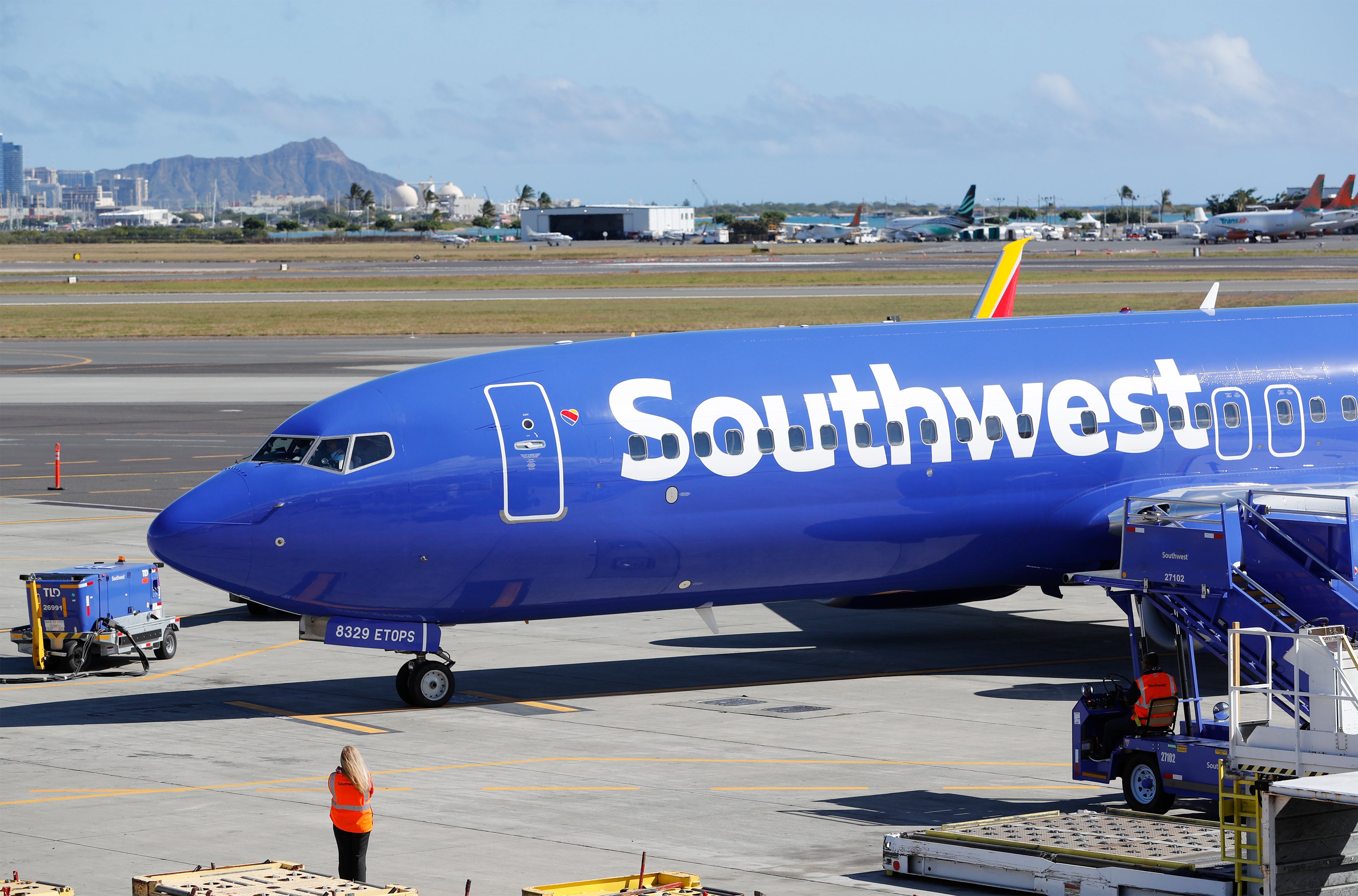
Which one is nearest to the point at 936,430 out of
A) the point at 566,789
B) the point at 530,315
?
the point at 566,789

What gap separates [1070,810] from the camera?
1866 cm

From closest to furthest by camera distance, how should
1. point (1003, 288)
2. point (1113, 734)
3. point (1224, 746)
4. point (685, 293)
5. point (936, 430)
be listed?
point (1224, 746), point (1113, 734), point (936, 430), point (1003, 288), point (685, 293)

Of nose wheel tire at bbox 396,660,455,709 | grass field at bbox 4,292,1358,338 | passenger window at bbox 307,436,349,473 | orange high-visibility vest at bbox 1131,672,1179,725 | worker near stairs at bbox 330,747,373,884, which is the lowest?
A: nose wheel tire at bbox 396,660,455,709

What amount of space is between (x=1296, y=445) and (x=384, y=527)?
15.0 meters

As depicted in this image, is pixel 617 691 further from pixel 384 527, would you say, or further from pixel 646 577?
pixel 384 527

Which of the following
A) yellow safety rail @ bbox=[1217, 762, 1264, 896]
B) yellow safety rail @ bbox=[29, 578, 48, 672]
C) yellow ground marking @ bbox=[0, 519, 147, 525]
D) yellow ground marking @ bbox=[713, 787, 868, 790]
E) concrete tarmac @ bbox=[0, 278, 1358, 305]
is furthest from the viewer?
concrete tarmac @ bbox=[0, 278, 1358, 305]

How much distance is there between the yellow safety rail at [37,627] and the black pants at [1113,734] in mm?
16951

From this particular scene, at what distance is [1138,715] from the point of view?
1852cm

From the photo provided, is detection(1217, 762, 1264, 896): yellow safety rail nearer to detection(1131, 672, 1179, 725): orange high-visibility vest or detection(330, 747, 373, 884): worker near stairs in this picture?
detection(1131, 672, 1179, 725): orange high-visibility vest

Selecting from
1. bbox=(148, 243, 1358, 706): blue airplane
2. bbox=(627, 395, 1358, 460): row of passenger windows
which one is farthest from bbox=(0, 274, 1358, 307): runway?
bbox=(148, 243, 1358, 706): blue airplane

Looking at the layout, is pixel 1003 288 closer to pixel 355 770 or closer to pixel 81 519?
pixel 81 519

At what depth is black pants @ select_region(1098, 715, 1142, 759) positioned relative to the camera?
18.7 m

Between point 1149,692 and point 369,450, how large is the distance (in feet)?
34.9

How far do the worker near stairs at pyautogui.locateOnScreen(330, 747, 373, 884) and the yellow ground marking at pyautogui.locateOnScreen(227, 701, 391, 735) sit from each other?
334 inches
